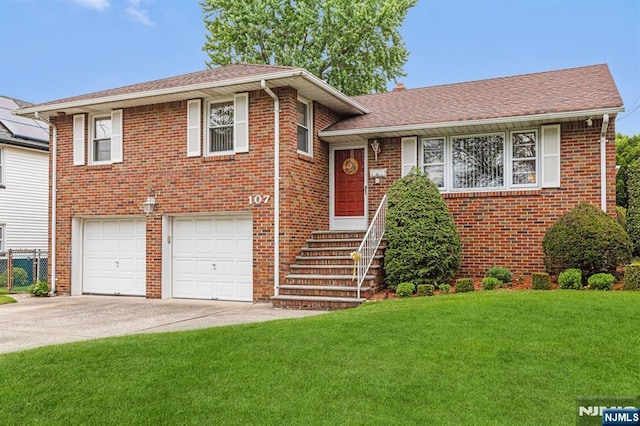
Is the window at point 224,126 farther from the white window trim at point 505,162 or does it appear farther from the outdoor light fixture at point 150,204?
the white window trim at point 505,162

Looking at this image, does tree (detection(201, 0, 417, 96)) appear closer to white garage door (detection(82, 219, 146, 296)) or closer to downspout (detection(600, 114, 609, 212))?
white garage door (detection(82, 219, 146, 296))

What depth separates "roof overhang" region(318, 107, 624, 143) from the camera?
10.5 m

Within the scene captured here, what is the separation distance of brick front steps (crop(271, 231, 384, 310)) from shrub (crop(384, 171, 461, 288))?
1.74 feet

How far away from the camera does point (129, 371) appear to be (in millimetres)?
5340

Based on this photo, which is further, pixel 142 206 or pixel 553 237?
pixel 142 206

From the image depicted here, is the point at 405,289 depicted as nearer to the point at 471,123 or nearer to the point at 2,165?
the point at 471,123

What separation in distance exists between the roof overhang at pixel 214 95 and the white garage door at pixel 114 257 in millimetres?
2857

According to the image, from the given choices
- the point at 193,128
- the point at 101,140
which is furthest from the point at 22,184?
the point at 193,128

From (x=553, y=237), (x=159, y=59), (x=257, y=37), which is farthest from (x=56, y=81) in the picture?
(x=553, y=237)

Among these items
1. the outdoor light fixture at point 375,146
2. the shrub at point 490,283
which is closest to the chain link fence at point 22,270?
the outdoor light fixture at point 375,146

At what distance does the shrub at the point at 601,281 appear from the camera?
930 centimetres

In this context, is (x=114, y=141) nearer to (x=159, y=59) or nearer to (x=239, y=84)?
(x=239, y=84)

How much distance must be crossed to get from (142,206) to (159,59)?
19770 mm

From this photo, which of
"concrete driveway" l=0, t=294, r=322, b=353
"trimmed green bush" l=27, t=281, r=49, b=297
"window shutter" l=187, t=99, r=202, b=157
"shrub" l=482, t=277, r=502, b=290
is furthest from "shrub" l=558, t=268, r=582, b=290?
"trimmed green bush" l=27, t=281, r=49, b=297
